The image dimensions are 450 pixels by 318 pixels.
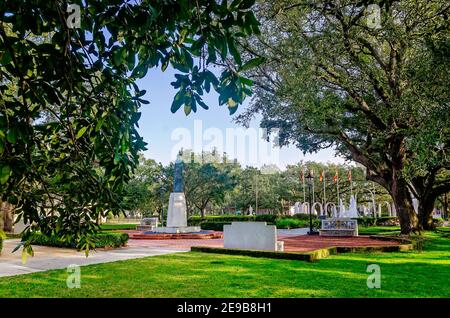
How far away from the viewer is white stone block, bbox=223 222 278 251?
12.9 m

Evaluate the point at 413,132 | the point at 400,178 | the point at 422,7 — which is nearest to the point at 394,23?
the point at 422,7

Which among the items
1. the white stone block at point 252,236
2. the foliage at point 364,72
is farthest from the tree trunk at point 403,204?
the white stone block at point 252,236

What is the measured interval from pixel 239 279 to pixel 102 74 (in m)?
6.00

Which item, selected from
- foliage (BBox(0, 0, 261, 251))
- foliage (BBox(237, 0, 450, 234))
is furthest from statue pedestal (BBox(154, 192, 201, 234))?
foliage (BBox(0, 0, 261, 251))

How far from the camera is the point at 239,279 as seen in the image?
7676 millimetres

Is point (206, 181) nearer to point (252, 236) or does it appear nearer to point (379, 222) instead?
point (379, 222)

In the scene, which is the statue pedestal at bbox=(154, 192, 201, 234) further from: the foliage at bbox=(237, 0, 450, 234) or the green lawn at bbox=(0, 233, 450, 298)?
the green lawn at bbox=(0, 233, 450, 298)

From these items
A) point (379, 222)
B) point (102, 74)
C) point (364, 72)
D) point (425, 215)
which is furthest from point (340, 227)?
point (102, 74)

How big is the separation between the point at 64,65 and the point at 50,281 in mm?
6589

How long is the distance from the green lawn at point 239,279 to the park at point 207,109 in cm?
6

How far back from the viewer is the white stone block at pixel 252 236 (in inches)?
507

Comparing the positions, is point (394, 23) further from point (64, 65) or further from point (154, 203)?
point (154, 203)

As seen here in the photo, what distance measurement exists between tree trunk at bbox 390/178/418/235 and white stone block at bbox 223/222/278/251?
32.5 ft

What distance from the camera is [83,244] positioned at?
3.71 metres
